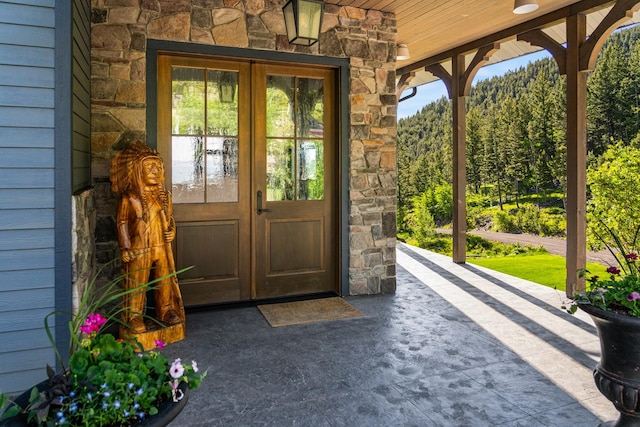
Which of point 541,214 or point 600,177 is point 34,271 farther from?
point 541,214

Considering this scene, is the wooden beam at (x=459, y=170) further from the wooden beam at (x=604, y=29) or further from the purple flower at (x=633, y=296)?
the purple flower at (x=633, y=296)

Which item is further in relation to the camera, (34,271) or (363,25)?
(363,25)

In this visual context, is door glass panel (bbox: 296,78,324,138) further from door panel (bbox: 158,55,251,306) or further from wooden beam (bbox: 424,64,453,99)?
wooden beam (bbox: 424,64,453,99)

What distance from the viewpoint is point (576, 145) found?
438cm

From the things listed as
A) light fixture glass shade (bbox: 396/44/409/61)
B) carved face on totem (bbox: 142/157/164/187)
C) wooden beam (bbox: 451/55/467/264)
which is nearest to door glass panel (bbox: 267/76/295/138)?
carved face on totem (bbox: 142/157/164/187)

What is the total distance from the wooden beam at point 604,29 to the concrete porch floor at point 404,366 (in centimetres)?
233

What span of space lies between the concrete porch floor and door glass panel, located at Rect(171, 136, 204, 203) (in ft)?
3.50

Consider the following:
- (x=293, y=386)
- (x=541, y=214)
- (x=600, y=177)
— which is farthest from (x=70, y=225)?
(x=541, y=214)

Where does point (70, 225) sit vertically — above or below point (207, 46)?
below

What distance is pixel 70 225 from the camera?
2379 millimetres

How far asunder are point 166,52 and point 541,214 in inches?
609

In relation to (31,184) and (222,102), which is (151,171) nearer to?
(31,184)

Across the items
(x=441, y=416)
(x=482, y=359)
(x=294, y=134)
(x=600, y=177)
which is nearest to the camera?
(x=441, y=416)

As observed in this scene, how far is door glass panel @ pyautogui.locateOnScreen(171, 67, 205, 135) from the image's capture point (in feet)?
12.9
